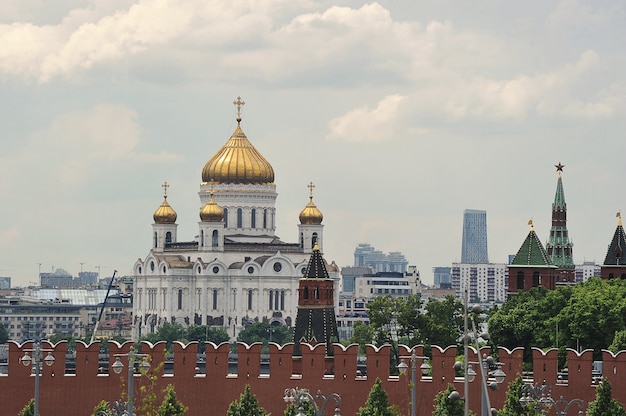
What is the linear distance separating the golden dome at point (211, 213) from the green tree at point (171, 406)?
124 m

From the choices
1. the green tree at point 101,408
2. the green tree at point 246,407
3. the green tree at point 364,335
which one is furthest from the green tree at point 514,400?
the green tree at point 364,335

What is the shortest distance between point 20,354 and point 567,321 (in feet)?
78.0

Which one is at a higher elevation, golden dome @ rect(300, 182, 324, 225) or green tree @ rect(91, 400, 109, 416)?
golden dome @ rect(300, 182, 324, 225)

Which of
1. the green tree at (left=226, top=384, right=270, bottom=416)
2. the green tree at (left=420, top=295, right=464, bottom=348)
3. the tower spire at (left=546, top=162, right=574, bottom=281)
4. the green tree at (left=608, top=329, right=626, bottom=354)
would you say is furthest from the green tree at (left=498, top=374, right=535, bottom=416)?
the tower spire at (left=546, top=162, right=574, bottom=281)

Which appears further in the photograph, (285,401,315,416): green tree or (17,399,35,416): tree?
(17,399,35,416): tree

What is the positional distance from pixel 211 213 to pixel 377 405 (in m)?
124

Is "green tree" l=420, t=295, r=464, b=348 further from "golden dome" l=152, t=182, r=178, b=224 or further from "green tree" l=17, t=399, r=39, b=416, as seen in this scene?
"golden dome" l=152, t=182, r=178, b=224

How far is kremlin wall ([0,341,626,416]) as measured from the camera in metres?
62.8

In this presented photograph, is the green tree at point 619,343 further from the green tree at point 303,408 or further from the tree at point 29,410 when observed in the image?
the tree at point 29,410

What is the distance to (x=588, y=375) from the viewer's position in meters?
62.9

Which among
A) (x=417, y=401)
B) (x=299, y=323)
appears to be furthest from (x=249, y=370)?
(x=299, y=323)

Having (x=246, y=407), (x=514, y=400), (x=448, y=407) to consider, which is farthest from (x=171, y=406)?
(x=514, y=400)

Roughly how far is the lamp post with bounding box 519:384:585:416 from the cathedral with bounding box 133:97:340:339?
122 meters

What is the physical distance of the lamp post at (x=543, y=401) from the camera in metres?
55.5
